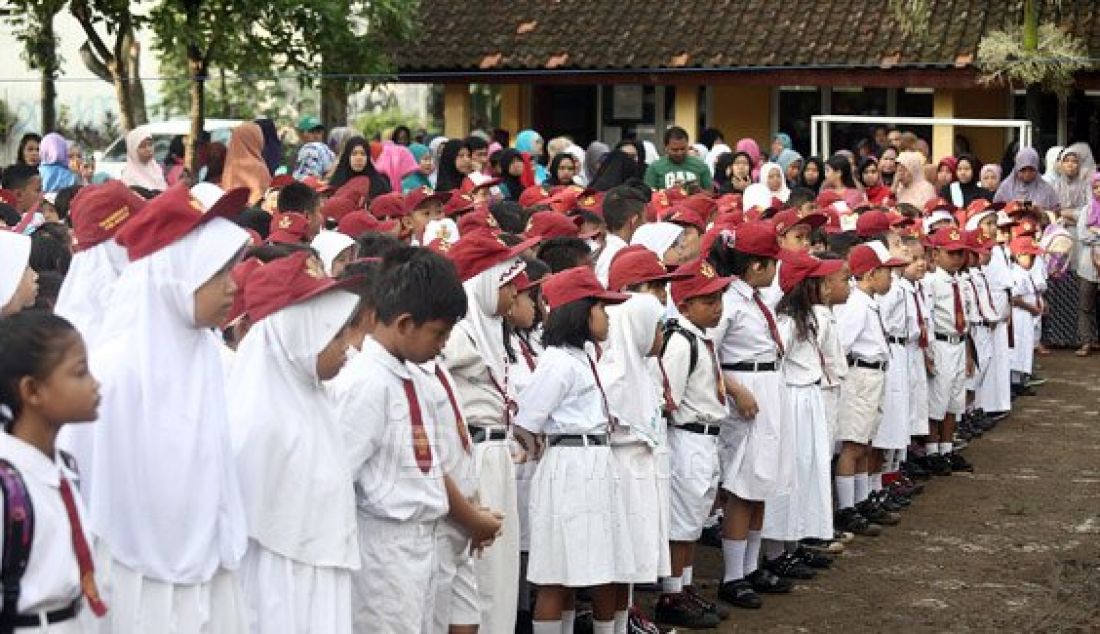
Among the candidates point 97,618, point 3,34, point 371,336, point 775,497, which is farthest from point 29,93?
point 97,618

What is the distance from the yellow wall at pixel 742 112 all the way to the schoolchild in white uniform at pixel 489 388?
1927 cm

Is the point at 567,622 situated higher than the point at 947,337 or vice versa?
the point at 947,337

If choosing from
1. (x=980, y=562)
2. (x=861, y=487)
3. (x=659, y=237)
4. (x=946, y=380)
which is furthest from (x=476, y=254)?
(x=946, y=380)

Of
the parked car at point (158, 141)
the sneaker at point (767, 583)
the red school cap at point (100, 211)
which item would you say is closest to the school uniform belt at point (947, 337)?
the sneaker at point (767, 583)

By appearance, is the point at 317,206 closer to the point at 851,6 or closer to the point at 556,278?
the point at 556,278

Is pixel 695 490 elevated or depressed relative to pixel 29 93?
depressed

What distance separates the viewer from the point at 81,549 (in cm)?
448

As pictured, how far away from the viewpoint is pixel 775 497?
30.7 feet

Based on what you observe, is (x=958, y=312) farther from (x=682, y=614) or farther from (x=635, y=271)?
(x=635, y=271)

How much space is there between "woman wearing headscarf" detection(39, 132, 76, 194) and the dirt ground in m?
6.01

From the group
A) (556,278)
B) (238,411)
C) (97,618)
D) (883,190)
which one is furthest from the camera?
(883,190)

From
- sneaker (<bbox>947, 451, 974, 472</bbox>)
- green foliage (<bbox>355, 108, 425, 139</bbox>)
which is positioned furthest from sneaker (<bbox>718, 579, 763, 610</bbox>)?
green foliage (<bbox>355, 108, 425, 139</bbox>)

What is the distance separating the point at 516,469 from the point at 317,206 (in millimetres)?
2660

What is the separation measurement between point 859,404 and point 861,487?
25.9 inches
